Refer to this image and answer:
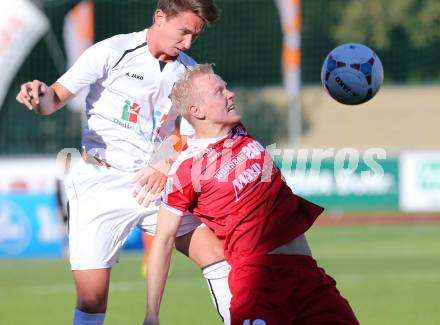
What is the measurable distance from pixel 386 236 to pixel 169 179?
44.0ft

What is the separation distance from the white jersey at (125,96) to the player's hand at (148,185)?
0.14 metres

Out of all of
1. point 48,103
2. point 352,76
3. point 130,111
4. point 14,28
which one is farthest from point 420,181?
point 48,103

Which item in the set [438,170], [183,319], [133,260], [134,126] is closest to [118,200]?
[134,126]

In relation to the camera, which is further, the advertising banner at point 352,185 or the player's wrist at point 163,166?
the advertising banner at point 352,185

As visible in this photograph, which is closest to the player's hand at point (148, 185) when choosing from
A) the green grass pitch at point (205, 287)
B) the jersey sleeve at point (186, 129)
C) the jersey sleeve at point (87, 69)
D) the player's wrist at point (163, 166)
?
the player's wrist at point (163, 166)

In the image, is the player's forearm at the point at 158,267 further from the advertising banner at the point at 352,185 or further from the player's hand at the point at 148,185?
the advertising banner at the point at 352,185

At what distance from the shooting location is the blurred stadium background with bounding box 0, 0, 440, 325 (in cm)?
1138

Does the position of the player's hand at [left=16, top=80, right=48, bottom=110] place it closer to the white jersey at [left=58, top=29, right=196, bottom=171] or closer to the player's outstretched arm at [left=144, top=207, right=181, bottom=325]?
the white jersey at [left=58, top=29, right=196, bottom=171]

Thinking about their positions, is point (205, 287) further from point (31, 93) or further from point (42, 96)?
point (31, 93)

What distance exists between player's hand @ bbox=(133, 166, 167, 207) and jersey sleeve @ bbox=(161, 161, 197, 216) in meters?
0.71

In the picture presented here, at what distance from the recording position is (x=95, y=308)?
6.22m

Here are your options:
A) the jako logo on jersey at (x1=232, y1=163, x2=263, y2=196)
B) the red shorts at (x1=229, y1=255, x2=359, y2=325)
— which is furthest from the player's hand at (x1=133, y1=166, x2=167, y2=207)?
the red shorts at (x1=229, y1=255, x2=359, y2=325)

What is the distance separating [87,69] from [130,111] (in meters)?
0.38

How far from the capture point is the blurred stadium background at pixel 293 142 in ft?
37.3
